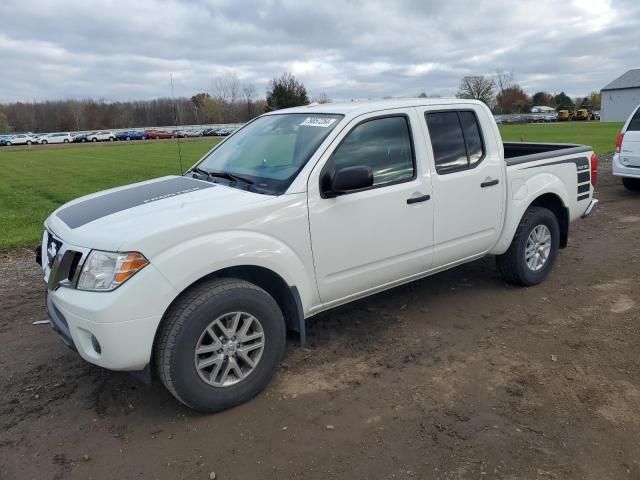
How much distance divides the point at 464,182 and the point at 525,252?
127cm

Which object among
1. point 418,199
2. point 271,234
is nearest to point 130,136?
point 418,199

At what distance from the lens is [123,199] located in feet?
12.7

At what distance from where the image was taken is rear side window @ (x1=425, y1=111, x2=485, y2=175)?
4.50m

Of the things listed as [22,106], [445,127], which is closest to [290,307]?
[445,127]

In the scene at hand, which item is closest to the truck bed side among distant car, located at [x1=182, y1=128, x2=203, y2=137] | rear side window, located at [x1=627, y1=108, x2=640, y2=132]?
rear side window, located at [x1=627, y1=108, x2=640, y2=132]

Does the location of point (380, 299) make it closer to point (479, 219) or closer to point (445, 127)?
point (479, 219)

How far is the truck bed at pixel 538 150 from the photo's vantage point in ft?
17.4

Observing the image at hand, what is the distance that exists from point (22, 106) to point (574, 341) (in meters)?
116

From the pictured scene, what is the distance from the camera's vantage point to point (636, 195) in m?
10.7

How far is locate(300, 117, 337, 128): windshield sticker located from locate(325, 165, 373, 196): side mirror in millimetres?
546

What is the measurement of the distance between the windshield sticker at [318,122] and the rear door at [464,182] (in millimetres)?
866

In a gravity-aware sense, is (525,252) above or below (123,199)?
below

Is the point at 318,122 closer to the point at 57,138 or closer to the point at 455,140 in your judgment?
the point at 455,140

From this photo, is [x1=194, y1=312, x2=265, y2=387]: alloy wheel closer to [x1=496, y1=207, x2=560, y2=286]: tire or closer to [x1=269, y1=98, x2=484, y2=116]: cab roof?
[x1=269, y1=98, x2=484, y2=116]: cab roof
